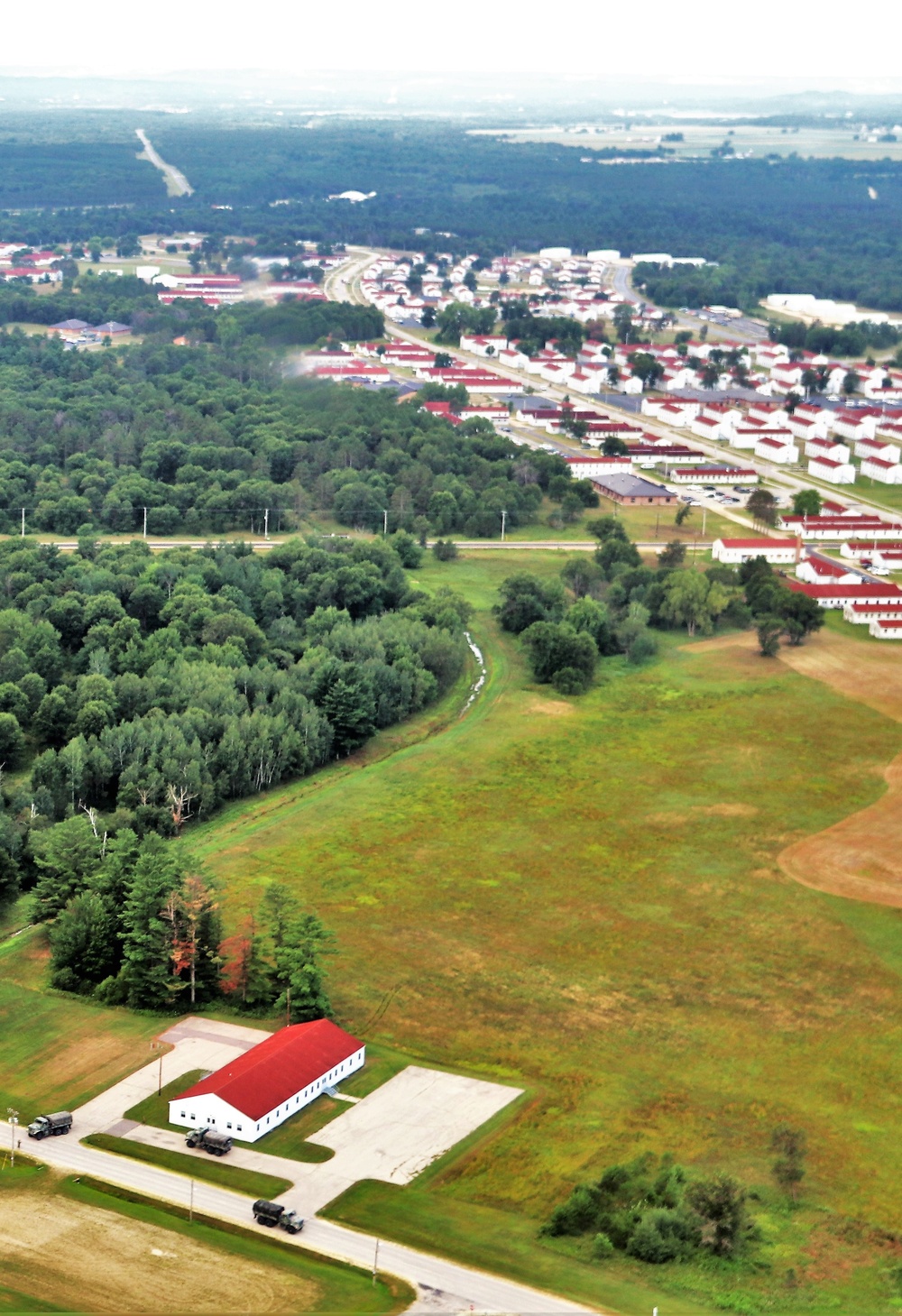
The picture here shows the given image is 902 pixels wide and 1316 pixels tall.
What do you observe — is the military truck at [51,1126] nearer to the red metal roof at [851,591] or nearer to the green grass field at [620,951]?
the green grass field at [620,951]

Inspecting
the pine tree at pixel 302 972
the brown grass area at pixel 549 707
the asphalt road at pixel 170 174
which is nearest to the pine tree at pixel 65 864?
the pine tree at pixel 302 972

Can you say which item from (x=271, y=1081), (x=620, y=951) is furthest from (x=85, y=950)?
(x=620, y=951)

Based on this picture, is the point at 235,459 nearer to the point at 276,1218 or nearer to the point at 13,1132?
the point at 13,1132

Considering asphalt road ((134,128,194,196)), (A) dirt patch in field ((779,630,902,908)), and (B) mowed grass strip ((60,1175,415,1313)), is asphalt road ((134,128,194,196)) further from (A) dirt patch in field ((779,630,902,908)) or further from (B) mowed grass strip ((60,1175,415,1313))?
(B) mowed grass strip ((60,1175,415,1313))

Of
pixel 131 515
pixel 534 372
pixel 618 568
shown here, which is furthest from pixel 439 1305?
pixel 534 372

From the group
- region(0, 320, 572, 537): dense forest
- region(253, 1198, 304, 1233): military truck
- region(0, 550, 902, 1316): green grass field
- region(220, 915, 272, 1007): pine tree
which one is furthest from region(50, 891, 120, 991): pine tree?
region(0, 320, 572, 537): dense forest

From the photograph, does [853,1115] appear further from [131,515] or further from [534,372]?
[534,372]
